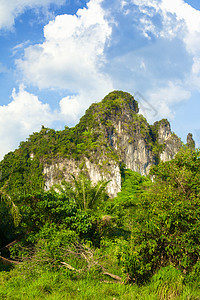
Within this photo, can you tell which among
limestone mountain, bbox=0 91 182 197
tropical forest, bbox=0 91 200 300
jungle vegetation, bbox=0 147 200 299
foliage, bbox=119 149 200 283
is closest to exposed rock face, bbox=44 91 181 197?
limestone mountain, bbox=0 91 182 197

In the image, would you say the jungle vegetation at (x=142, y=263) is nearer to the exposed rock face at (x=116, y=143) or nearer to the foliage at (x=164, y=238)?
the foliage at (x=164, y=238)

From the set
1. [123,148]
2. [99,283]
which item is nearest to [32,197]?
[99,283]

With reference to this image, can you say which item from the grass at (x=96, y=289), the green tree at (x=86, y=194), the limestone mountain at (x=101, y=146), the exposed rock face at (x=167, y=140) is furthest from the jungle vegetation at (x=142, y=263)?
the exposed rock face at (x=167, y=140)

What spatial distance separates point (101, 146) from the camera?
58188 mm

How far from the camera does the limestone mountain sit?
5659cm

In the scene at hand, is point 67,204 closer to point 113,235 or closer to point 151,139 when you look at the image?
point 113,235

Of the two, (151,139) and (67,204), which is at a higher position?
(151,139)

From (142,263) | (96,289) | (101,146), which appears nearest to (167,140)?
(101,146)

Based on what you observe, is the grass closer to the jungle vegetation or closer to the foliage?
the jungle vegetation

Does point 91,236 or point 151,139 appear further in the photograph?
point 151,139

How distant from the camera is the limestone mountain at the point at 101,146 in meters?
56.6

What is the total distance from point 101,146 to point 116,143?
1293cm

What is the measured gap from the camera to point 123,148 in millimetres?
70688

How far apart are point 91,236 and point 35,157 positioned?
52.4 meters
